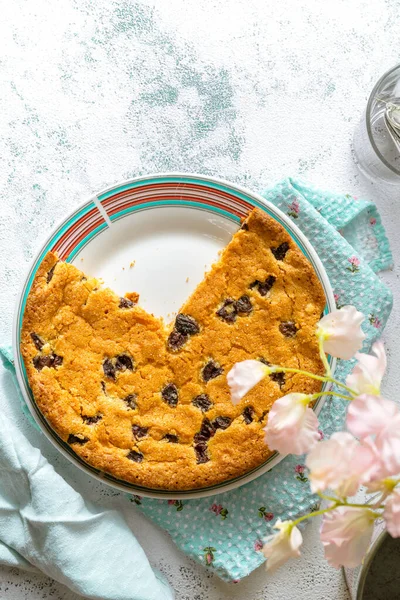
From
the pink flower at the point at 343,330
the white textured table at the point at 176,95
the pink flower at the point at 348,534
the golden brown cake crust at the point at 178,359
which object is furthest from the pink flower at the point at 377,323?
the pink flower at the point at 348,534

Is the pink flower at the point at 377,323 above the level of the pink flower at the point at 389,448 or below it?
above

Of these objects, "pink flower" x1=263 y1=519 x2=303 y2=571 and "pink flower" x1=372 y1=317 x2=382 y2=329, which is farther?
"pink flower" x1=372 y1=317 x2=382 y2=329

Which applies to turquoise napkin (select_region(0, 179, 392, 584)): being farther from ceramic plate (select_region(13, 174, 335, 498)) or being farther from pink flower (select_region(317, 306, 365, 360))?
pink flower (select_region(317, 306, 365, 360))

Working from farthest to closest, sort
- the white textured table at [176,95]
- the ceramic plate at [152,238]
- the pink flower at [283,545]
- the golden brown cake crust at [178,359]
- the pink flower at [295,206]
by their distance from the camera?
the white textured table at [176,95] < the pink flower at [295,206] < the ceramic plate at [152,238] < the golden brown cake crust at [178,359] < the pink flower at [283,545]

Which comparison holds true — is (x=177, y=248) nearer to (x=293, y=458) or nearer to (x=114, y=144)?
(x=114, y=144)

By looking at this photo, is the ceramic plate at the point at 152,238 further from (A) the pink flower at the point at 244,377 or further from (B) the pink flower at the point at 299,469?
(A) the pink flower at the point at 244,377

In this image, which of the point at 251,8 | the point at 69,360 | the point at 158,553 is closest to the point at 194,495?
the point at 158,553

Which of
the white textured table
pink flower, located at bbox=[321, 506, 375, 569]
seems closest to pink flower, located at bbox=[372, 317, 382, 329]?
the white textured table
